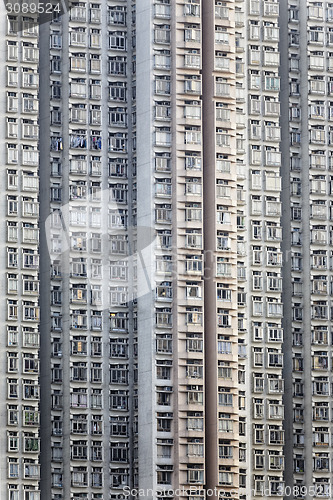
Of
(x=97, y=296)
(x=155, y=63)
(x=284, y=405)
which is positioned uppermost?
(x=155, y=63)

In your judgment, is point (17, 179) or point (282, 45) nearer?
point (17, 179)

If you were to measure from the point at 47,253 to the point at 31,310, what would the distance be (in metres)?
1.32

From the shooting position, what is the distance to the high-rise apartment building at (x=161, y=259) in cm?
3562

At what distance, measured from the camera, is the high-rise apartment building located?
35.6 meters

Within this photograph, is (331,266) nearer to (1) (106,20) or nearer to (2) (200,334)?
(2) (200,334)

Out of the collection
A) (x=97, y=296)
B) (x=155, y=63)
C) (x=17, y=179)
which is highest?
(x=155, y=63)

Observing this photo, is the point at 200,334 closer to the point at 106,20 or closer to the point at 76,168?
the point at 76,168

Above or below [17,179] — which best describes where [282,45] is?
above

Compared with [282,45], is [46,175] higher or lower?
lower

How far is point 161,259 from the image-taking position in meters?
36.4

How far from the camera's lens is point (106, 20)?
37.2 m

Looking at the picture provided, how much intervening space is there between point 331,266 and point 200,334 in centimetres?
344

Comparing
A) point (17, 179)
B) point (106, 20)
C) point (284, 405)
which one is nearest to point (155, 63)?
point (106, 20)

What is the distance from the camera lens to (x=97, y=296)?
36.2 metres
